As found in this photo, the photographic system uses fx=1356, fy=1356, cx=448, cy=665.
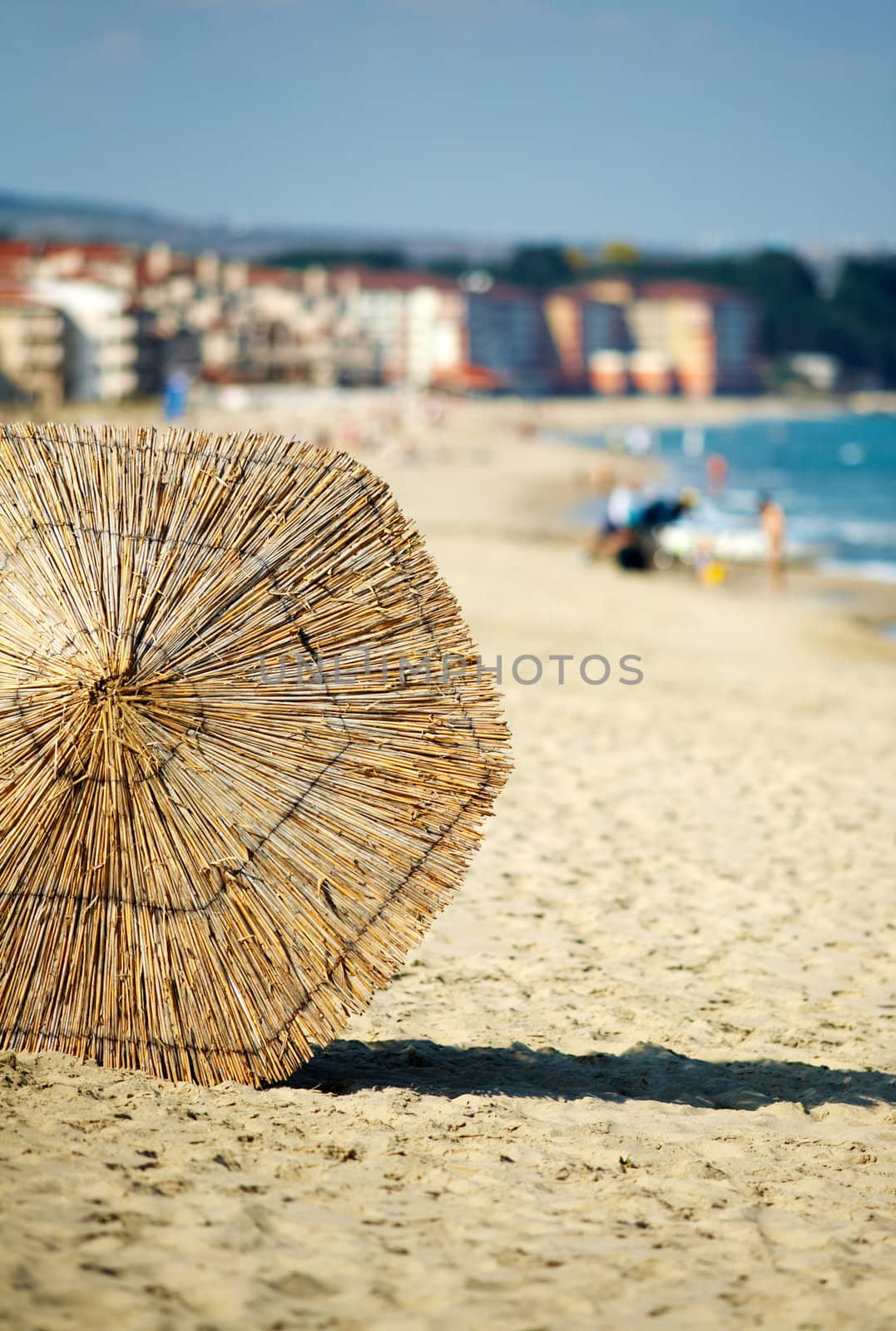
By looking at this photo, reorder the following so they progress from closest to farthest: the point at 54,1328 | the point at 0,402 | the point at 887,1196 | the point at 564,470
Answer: the point at 54,1328, the point at 887,1196, the point at 564,470, the point at 0,402

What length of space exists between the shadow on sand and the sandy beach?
0.6 inches

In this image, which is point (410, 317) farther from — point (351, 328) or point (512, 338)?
point (351, 328)

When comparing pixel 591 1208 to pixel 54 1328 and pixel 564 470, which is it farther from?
pixel 564 470

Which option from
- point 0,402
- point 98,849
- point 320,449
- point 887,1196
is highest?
point 0,402

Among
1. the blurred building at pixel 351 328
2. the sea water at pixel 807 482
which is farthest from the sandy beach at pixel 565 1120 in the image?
the blurred building at pixel 351 328

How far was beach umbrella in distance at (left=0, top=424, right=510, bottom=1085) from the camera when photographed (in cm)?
378

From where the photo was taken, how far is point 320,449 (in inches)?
159

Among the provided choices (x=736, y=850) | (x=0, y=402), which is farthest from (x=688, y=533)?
(x=0, y=402)

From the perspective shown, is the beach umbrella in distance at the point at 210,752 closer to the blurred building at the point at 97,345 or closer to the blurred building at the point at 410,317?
the blurred building at the point at 97,345

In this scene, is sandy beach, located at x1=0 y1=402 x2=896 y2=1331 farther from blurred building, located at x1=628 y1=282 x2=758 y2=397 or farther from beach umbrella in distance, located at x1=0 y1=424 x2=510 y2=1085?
blurred building, located at x1=628 y1=282 x2=758 y2=397

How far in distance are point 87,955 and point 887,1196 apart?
7.54 feet

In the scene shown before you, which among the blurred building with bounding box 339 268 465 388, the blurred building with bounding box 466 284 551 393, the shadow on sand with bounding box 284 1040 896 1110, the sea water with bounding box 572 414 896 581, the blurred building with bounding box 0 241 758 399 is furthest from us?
the blurred building with bounding box 466 284 551 393

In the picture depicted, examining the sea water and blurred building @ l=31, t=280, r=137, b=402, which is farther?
blurred building @ l=31, t=280, r=137, b=402

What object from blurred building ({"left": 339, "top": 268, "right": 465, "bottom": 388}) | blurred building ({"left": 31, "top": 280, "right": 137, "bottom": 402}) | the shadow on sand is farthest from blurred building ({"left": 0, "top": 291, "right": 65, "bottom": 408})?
the shadow on sand
